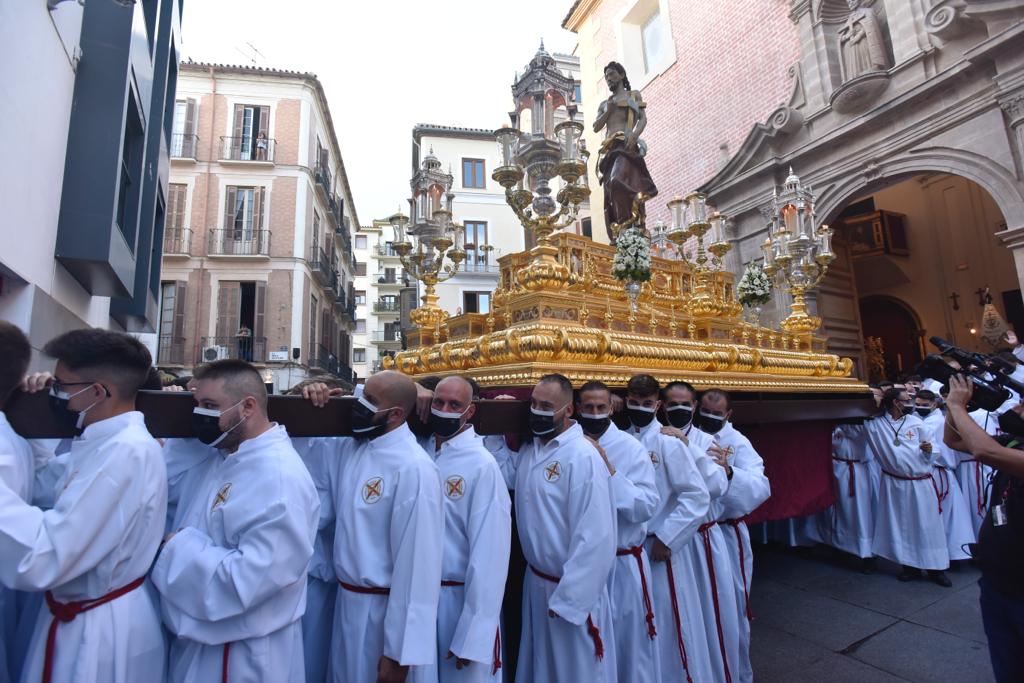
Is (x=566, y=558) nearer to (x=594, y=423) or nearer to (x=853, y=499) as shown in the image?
(x=594, y=423)

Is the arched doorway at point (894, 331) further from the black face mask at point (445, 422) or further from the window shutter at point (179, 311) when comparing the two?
the window shutter at point (179, 311)

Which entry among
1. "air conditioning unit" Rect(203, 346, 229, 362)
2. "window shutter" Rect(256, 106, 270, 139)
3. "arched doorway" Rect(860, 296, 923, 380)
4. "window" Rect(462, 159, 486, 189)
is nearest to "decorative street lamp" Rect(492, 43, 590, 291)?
"arched doorway" Rect(860, 296, 923, 380)

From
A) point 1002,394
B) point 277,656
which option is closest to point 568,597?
point 277,656

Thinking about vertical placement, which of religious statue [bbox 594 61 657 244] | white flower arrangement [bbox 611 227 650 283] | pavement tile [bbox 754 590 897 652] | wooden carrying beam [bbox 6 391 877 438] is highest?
religious statue [bbox 594 61 657 244]

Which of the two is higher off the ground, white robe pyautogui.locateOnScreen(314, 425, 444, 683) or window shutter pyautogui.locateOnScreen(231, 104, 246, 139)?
window shutter pyautogui.locateOnScreen(231, 104, 246, 139)

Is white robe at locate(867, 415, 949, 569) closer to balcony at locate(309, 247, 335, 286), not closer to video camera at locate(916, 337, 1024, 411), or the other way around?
video camera at locate(916, 337, 1024, 411)

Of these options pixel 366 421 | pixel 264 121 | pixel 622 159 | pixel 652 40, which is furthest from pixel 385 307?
pixel 366 421

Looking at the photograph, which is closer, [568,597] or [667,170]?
[568,597]

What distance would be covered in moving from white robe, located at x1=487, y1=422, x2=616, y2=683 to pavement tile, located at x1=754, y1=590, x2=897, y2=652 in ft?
7.31

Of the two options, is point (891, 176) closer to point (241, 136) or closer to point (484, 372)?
Answer: point (484, 372)

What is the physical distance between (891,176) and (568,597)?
933cm

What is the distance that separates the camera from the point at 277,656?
1811mm

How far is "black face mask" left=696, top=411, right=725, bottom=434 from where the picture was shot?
373 cm

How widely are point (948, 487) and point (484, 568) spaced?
5852 mm
